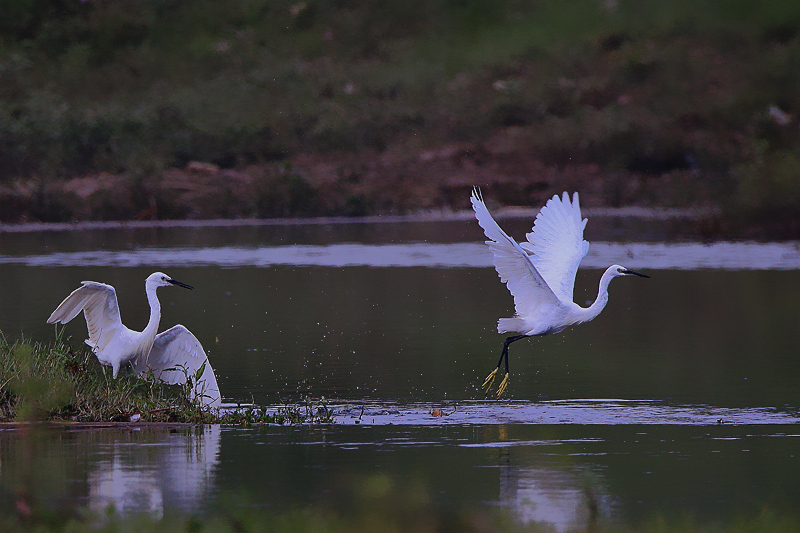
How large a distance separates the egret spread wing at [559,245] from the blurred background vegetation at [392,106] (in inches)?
686

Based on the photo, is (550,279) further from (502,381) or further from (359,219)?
(359,219)

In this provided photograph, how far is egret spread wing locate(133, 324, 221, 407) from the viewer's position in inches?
524

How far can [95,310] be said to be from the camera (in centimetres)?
1346

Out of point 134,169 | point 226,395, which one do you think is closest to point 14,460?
point 226,395

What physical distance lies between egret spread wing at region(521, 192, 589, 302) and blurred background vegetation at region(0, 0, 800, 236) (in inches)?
686

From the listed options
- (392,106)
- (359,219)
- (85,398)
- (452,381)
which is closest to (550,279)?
(452,381)

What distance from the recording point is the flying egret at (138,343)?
1330 cm

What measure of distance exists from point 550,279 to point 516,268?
0.99 m

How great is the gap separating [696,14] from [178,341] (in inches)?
1605

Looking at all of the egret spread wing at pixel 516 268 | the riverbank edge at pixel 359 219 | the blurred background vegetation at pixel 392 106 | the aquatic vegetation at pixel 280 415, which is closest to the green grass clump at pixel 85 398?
the aquatic vegetation at pixel 280 415

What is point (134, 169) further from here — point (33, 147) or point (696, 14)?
point (696, 14)

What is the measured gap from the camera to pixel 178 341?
44.4 feet

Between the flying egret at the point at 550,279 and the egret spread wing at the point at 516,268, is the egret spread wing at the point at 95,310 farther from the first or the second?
the flying egret at the point at 550,279

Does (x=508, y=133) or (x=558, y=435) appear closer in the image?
(x=558, y=435)
